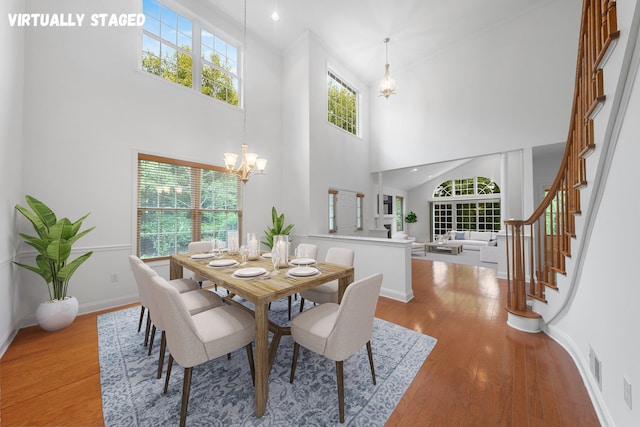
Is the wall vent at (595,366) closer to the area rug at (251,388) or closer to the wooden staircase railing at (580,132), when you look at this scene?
the wooden staircase railing at (580,132)

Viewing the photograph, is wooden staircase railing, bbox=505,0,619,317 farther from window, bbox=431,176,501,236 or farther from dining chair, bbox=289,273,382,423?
window, bbox=431,176,501,236

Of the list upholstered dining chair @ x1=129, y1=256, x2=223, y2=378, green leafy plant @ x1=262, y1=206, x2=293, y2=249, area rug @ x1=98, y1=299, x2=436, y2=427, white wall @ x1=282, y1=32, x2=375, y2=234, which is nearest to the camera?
area rug @ x1=98, y1=299, x2=436, y2=427

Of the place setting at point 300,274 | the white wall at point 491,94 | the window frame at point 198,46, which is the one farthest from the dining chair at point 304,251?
the white wall at point 491,94

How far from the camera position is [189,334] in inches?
52.7

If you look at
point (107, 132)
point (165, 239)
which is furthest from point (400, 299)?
point (107, 132)

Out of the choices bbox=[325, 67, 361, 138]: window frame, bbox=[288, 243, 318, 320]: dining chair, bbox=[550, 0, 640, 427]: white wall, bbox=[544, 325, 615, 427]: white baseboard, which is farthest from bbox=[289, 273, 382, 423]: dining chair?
bbox=[325, 67, 361, 138]: window frame

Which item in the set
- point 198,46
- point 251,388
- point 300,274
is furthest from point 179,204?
point 251,388

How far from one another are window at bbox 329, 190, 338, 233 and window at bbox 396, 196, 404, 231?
5829 mm

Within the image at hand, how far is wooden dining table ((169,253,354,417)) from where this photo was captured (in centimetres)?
143

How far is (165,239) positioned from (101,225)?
30.6 inches

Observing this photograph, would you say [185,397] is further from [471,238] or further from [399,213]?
[399,213]

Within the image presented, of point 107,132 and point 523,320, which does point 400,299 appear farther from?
point 107,132

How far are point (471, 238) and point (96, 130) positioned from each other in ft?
35.5

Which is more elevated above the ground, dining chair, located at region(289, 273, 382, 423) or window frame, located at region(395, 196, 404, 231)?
window frame, located at region(395, 196, 404, 231)
